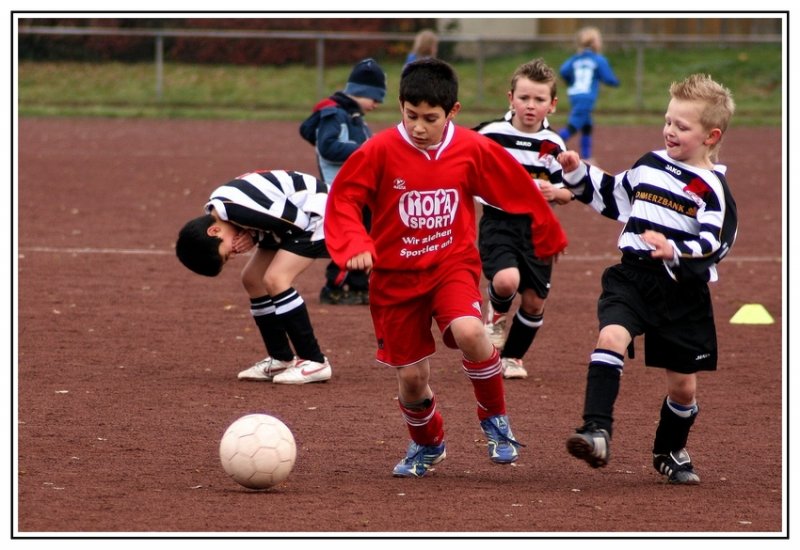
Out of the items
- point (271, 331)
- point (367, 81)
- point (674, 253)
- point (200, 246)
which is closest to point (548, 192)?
point (674, 253)

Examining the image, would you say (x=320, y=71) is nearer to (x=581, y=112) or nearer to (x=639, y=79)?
(x=639, y=79)

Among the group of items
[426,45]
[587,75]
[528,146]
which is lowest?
[528,146]

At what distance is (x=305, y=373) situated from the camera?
333 inches

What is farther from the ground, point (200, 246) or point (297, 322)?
point (200, 246)

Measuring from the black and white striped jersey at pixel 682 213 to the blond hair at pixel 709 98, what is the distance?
20cm

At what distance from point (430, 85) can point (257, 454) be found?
68.9 inches

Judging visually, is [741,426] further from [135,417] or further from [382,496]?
[135,417]

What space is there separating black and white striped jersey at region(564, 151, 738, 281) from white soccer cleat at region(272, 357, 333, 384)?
284cm

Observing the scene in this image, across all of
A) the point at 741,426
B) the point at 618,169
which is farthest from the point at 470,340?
the point at 618,169

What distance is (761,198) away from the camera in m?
18.9

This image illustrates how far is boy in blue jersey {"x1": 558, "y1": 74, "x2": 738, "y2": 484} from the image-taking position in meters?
5.91

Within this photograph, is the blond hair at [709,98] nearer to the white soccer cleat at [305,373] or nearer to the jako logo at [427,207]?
the jako logo at [427,207]

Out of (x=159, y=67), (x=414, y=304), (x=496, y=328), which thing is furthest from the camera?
(x=159, y=67)

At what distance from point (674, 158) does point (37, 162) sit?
55.1ft
